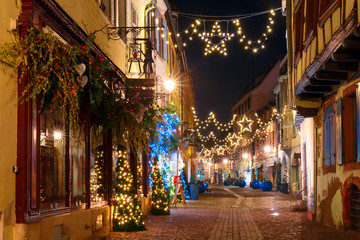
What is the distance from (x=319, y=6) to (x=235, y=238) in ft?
19.1

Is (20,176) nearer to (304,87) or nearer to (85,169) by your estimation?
(85,169)

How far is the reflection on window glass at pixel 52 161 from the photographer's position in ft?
31.8

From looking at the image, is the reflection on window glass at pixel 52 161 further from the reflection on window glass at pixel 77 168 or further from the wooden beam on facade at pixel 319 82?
the wooden beam on facade at pixel 319 82

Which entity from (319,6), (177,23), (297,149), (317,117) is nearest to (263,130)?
(297,149)

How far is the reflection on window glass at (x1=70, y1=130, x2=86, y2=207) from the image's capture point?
11.6 meters

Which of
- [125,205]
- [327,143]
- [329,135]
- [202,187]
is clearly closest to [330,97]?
[329,135]

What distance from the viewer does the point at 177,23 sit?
35000 millimetres

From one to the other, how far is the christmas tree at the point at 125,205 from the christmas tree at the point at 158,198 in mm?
5104

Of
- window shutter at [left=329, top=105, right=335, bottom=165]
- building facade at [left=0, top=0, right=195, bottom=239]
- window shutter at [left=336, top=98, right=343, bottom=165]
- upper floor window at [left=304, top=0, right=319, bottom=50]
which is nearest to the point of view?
building facade at [left=0, top=0, right=195, bottom=239]

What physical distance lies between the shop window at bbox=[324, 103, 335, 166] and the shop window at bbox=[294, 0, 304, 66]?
89.1 inches

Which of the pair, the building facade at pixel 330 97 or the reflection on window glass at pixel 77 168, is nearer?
the building facade at pixel 330 97

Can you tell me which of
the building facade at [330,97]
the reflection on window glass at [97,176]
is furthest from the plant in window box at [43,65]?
the building facade at [330,97]

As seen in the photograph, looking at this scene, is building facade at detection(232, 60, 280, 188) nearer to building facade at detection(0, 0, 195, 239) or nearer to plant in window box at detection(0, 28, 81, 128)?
building facade at detection(0, 0, 195, 239)

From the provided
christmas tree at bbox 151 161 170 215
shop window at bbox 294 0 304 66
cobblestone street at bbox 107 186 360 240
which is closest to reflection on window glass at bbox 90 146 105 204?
cobblestone street at bbox 107 186 360 240
